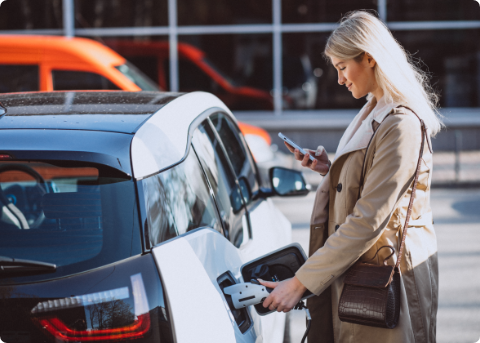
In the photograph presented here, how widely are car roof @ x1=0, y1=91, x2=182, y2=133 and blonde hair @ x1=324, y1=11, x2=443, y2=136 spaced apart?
74cm

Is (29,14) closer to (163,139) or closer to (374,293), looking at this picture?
(163,139)

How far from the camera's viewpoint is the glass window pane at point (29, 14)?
13133 mm

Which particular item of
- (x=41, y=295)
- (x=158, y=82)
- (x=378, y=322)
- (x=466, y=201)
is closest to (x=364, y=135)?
(x=378, y=322)

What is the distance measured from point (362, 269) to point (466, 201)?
712 cm

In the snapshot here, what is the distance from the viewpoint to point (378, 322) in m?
1.89

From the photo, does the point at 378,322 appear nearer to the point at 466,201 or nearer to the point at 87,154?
the point at 87,154

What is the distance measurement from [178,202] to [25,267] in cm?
52

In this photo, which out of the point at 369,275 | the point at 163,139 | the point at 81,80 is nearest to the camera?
the point at 163,139

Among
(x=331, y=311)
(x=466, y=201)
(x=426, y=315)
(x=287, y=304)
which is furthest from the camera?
(x=466, y=201)

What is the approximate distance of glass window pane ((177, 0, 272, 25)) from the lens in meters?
13.1

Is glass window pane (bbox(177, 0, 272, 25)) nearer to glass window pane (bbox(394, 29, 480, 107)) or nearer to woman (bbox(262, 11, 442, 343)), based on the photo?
glass window pane (bbox(394, 29, 480, 107))

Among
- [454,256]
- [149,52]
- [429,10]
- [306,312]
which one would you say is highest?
[429,10]

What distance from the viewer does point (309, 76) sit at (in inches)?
524

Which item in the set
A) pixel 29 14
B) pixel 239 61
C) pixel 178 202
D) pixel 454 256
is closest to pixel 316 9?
pixel 239 61
